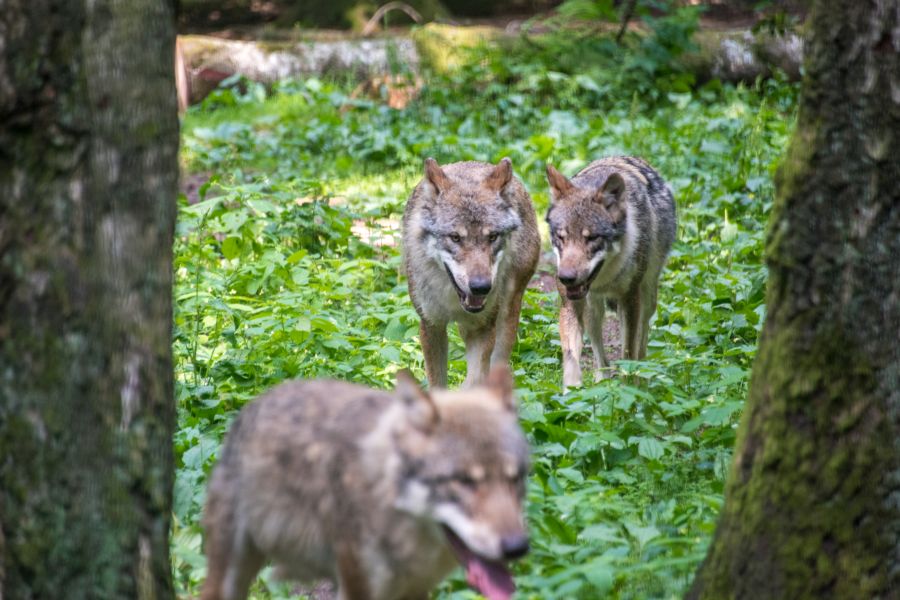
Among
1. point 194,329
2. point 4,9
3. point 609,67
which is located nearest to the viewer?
point 4,9

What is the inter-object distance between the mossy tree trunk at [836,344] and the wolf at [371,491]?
891mm

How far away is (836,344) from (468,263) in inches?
176

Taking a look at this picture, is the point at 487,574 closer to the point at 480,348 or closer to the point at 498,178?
the point at 480,348

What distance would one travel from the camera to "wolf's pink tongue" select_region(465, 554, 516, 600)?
345 cm

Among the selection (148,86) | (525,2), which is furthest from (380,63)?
(148,86)

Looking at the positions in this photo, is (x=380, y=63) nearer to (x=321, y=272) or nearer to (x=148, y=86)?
(x=321, y=272)

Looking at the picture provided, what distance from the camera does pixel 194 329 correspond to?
812cm

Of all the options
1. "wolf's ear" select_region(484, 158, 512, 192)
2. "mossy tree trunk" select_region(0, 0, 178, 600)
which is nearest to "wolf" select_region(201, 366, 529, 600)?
"mossy tree trunk" select_region(0, 0, 178, 600)

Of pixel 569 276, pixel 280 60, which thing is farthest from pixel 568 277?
pixel 280 60

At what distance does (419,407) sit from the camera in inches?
141

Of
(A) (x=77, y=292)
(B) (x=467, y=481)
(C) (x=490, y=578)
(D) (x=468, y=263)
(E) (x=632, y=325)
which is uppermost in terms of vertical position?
(A) (x=77, y=292)

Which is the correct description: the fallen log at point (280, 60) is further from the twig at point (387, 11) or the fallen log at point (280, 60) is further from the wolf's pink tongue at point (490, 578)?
the wolf's pink tongue at point (490, 578)

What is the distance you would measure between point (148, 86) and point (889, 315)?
2.47m

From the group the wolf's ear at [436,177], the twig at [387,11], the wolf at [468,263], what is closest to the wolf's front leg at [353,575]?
the wolf at [468,263]
